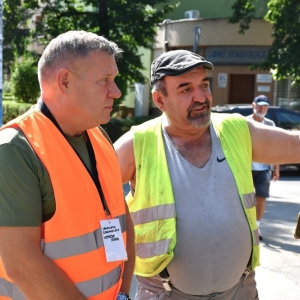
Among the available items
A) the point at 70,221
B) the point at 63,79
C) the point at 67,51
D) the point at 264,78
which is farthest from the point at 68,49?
the point at 264,78

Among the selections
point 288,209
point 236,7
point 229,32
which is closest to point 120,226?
point 288,209

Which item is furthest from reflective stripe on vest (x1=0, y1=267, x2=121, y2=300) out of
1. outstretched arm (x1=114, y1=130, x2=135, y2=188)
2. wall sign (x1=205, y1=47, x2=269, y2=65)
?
wall sign (x1=205, y1=47, x2=269, y2=65)

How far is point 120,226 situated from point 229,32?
23344 millimetres

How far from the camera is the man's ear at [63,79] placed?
2.04 metres

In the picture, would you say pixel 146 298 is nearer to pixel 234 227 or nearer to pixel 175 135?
pixel 234 227

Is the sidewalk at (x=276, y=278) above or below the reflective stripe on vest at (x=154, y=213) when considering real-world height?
below

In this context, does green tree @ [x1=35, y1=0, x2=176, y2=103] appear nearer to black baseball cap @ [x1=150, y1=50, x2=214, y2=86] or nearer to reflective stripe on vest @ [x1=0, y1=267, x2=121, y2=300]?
black baseball cap @ [x1=150, y1=50, x2=214, y2=86]

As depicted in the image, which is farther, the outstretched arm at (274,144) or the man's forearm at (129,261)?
the outstretched arm at (274,144)

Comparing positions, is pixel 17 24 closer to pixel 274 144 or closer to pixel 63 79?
pixel 274 144

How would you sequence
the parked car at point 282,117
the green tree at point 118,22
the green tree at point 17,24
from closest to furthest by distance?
1. the parked car at point 282,117
2. the green tree at point 118,22
3. the green tree at point 17,24

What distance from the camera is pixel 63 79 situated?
2049 mm

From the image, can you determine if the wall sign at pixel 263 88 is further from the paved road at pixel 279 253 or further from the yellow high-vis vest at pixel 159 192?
the yellow high-vis vest at pixel 159 192

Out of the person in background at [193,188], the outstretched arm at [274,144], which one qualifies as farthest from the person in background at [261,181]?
the person in background at [193,188]

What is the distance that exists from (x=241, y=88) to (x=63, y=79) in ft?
78.9
